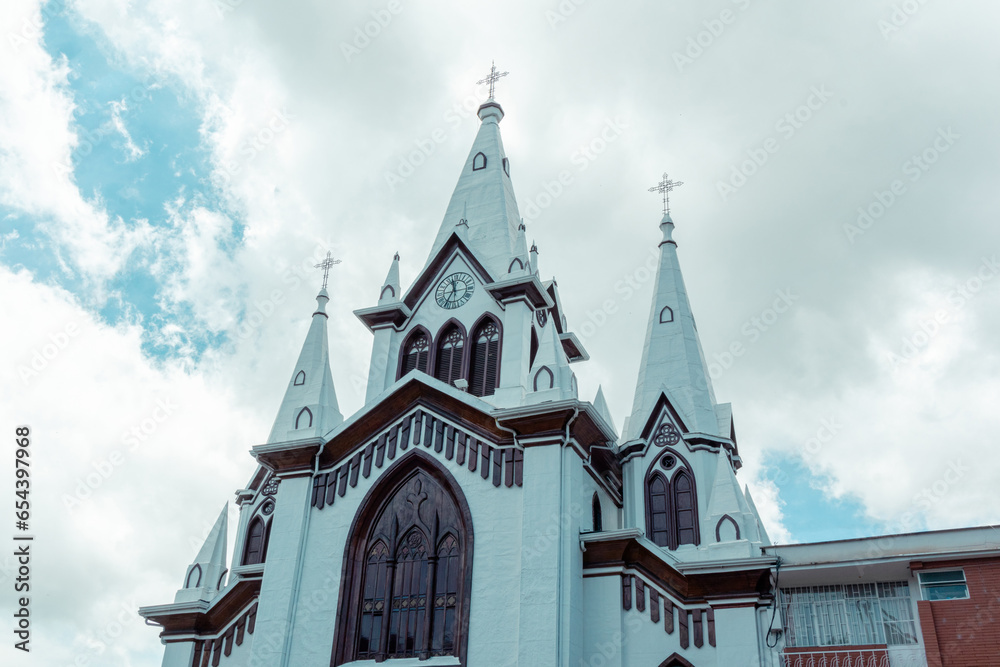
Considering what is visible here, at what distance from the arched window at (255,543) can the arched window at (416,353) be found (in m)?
7.01

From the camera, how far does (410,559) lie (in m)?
17.8

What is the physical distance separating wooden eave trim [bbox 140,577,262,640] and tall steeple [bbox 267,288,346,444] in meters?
3.38

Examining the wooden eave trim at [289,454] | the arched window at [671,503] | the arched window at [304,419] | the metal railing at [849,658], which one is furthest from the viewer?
the arched window at [671,503]

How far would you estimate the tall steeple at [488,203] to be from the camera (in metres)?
23.3

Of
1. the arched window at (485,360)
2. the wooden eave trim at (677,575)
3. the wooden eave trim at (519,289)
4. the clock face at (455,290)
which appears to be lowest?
the wooden eave trim at (677,575)

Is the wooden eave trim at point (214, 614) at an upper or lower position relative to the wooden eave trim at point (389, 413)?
lower

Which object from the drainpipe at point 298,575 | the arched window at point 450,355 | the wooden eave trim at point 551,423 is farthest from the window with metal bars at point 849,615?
the drainpipe at point 298,575

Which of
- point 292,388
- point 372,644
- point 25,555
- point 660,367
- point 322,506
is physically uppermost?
point 660,367

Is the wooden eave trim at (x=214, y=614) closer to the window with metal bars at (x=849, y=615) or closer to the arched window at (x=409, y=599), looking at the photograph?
the arched window at (x=409, y=599)

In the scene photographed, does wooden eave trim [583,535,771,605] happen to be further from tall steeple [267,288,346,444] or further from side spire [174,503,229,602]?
side spire [174,503,229,602]

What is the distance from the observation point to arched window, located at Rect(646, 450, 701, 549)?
21484 millimetres

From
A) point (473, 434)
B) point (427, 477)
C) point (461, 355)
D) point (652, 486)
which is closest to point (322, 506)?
point (427, 477)

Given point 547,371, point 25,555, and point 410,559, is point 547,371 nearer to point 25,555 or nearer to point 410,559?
point 410,559

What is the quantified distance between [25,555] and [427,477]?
8335mm
